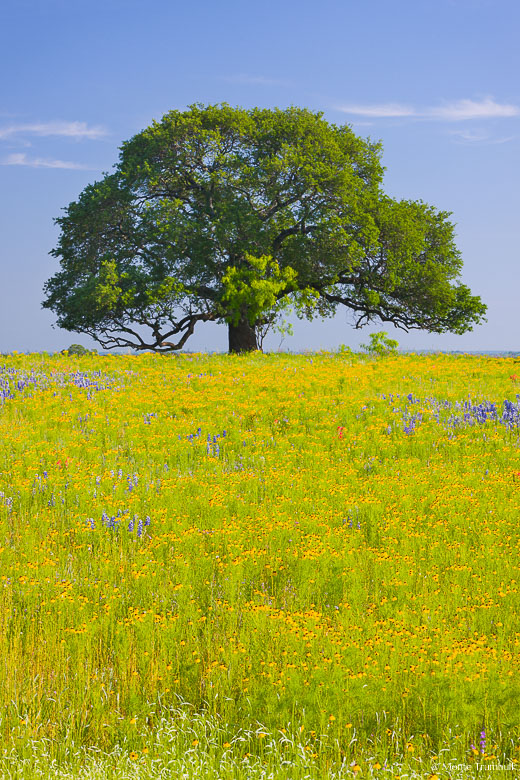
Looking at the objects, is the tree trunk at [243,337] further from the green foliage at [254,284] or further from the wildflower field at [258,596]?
the wildflower field at [258,596]

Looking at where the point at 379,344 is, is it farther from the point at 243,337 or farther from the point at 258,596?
the point at 258,596

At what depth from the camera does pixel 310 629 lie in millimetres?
5465

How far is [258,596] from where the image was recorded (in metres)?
6.34

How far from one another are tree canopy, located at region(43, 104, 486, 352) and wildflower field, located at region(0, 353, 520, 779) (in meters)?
14.7

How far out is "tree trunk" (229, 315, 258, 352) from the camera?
2948 centimetres

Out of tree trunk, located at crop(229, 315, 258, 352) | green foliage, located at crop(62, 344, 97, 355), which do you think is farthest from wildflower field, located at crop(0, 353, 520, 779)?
tree trunk, located at crop(229, 315, 258, 352)

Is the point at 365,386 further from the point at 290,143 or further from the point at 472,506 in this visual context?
the point at 290,143

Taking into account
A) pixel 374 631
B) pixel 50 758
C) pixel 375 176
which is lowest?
pixel 50 758

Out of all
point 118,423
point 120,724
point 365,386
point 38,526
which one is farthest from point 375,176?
point 120,724

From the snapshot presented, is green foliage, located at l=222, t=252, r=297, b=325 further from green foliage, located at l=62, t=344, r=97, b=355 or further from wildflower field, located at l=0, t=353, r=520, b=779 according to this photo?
wildflower field, located at l=0, t=353, r=520, b=779

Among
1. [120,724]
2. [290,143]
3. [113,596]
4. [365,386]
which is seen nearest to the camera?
[120,724]

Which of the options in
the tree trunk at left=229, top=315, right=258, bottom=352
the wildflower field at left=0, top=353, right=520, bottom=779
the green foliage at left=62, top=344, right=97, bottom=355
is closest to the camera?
the wildflower field at left=0, top=353, right=520, bottom=779

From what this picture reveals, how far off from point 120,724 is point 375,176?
29.6 metres

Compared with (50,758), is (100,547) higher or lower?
higher
